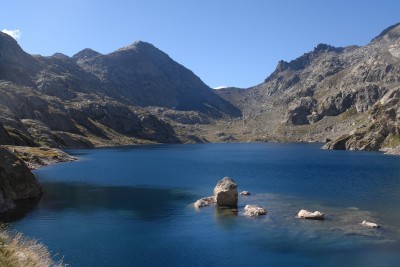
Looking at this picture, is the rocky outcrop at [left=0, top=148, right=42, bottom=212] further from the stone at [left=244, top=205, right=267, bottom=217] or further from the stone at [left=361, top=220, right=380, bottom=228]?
the stone at [left=361, top=220, right=380, bottom=228]

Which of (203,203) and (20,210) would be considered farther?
(203,203)

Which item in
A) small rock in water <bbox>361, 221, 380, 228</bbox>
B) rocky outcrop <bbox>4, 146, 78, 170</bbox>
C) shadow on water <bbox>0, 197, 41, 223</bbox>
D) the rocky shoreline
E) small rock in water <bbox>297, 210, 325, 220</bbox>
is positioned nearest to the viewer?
small rock in water <bbox>361, 221, 380, 228</bbox>

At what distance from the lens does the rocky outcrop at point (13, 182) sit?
239ft

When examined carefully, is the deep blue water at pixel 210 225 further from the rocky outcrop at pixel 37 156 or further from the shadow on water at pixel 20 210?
the rocky outcrop at pixel 37 156

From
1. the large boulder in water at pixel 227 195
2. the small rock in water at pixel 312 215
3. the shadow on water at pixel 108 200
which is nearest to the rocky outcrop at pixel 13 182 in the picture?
the shadow on water at pixel 108 200

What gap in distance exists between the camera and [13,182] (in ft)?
254

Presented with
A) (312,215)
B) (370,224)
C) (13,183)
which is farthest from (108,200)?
(370,224)

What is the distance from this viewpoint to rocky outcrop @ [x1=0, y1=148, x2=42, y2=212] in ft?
239

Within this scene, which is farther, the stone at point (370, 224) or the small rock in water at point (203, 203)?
the small rock in water at point (203, 203)

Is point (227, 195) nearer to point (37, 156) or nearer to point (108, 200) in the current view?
point (108, 200)

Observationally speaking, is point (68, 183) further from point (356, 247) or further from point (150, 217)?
point (356, 247)

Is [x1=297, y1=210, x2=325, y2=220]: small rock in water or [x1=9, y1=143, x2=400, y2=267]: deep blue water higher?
[x1=297, y1=210, x2=325, y2=220]: small rock in water

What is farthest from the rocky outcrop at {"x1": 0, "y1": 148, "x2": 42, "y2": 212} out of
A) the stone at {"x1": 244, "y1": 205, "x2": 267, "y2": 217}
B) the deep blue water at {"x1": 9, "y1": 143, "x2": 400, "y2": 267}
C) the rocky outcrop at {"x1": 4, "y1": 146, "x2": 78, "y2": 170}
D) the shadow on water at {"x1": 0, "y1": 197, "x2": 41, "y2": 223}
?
the rocky outcrop at {"x1": 4, "y1": 146, "x2": 78, "y2": 170}

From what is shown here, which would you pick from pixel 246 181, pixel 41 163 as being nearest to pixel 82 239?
pixel 246 181
